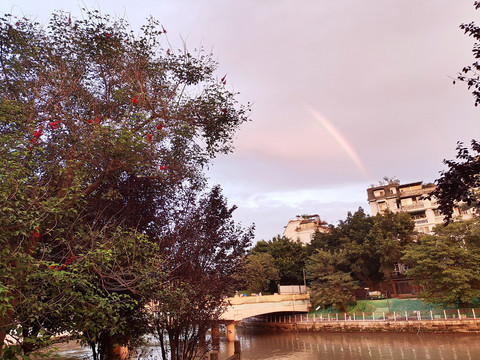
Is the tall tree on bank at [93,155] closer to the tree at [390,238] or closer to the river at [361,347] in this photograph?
the river at [361,347]

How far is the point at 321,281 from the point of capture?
133 ft

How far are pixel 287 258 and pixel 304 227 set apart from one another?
2207 cm

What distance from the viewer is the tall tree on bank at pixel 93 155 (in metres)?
6.54

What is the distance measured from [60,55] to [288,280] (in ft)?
153

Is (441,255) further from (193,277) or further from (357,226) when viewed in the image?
(193,277)

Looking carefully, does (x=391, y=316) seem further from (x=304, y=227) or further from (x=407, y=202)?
(x=304, y=227)

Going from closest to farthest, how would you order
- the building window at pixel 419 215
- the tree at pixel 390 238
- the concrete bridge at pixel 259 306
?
the concrete bridge at pixel 259 306, the tree at pixel 390 238, the building window at pixel 419 215

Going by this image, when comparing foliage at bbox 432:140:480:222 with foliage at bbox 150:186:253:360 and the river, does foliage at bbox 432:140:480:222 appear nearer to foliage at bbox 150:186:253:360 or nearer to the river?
foliage at bbox 150:186:253:360

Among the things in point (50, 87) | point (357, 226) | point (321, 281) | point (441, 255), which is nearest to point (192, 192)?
point (50, 87)

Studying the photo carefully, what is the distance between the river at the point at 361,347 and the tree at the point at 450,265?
127 inches

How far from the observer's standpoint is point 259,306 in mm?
35531

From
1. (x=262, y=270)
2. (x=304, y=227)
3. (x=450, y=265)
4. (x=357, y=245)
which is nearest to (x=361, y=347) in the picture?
(x=450, y=265)

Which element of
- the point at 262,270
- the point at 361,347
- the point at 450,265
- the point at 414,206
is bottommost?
the point at 361,347

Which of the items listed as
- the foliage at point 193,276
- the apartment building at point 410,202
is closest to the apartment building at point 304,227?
the apartment building at point 410,202
